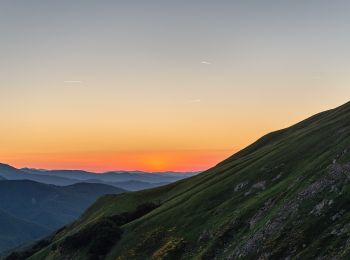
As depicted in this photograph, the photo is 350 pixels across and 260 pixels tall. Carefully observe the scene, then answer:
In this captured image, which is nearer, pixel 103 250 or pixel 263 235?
pixel 263 235

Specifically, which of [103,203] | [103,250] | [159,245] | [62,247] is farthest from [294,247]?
[103,203]

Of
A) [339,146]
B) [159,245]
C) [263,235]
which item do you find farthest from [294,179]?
[159,245]

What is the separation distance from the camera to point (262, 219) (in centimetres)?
5097

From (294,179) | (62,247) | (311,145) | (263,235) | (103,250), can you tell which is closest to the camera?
(263,235)

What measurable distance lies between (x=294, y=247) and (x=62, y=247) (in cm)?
6556

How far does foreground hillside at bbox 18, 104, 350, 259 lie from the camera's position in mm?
41562

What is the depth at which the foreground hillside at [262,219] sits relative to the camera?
136 ft

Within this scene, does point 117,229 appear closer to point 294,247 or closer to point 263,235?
point 263,235

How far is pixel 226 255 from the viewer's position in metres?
48.7

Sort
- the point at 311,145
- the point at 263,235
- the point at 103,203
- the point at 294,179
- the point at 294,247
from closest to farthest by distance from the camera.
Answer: the point at 294,247
the point at 263,235
the point at 294,179
the point at 311,145
the point at 103,203

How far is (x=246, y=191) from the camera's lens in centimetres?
6681

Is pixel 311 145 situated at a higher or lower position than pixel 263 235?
higher

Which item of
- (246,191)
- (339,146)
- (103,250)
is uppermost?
(339,146)

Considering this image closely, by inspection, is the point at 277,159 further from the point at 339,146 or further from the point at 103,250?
the point at 103,250
